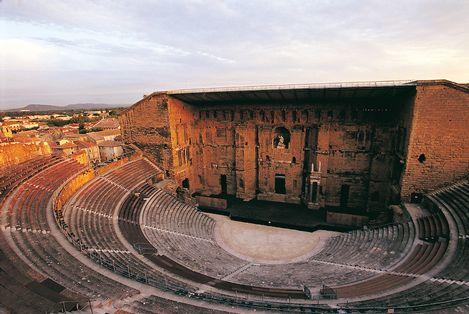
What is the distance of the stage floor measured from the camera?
71.2 feet

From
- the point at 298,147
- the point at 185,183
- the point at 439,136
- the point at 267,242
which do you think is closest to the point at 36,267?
the point at 267,242

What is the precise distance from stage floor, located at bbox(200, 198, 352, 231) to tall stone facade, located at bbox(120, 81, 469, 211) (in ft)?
3.83

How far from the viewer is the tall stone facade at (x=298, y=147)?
59.7ft

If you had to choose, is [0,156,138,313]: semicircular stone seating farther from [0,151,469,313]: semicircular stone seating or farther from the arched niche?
the arched niche

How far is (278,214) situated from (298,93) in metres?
10.9

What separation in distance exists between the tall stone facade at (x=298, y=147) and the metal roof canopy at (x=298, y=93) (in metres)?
0.58

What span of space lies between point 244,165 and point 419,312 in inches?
775

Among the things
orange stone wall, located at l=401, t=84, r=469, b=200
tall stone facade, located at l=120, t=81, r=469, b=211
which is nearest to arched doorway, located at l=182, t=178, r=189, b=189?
tall stone facade, located at l=120, t=81, r=469, b=211

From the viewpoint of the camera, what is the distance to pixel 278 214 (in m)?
24.0

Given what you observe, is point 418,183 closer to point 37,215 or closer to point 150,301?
point 150,301

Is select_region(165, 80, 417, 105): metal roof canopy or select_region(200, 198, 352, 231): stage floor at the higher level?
select_region(165, 80, 417, 105): metal roof canopy

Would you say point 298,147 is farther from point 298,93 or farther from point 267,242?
point 267,242

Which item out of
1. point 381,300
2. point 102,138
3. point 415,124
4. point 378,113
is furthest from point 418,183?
point 102,138

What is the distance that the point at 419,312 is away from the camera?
27.3ft
